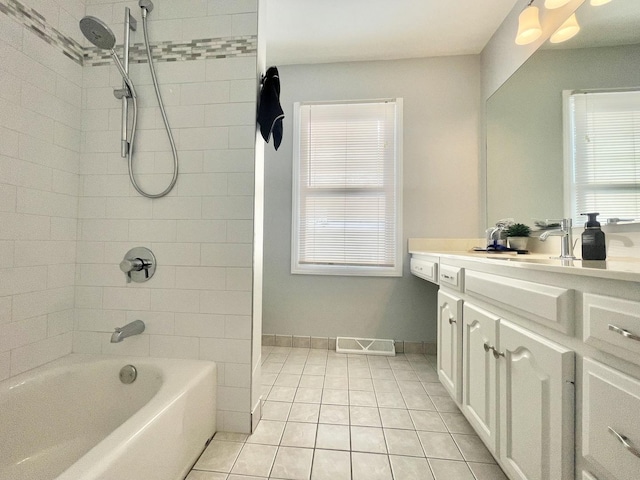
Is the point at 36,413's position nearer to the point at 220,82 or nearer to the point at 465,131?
the point at 220,82

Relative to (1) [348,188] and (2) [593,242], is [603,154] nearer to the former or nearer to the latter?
(2) [593,242]

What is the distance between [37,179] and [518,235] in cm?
268

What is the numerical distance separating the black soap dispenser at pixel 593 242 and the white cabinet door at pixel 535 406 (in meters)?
0.40

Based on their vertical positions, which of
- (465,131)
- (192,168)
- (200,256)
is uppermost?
(465,131)

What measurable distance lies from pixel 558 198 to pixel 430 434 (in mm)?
1425

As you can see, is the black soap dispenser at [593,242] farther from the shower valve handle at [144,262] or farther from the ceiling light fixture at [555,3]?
the shower valve handle at [144,262]

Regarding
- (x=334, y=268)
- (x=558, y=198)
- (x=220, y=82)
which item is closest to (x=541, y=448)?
(x=558, y=198)

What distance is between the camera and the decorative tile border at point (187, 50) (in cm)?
134

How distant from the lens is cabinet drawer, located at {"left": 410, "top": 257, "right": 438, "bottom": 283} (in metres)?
1.72

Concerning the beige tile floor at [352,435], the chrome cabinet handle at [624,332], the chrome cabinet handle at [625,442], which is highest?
the chrome cabinet handle at [624,332]

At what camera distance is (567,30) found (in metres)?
1.41

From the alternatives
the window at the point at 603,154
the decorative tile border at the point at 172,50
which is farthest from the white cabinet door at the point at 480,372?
the decorative tile border at the point at 172,50

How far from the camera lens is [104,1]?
1402 millimetres

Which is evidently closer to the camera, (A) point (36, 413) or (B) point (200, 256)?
(A) point (36, 413)
